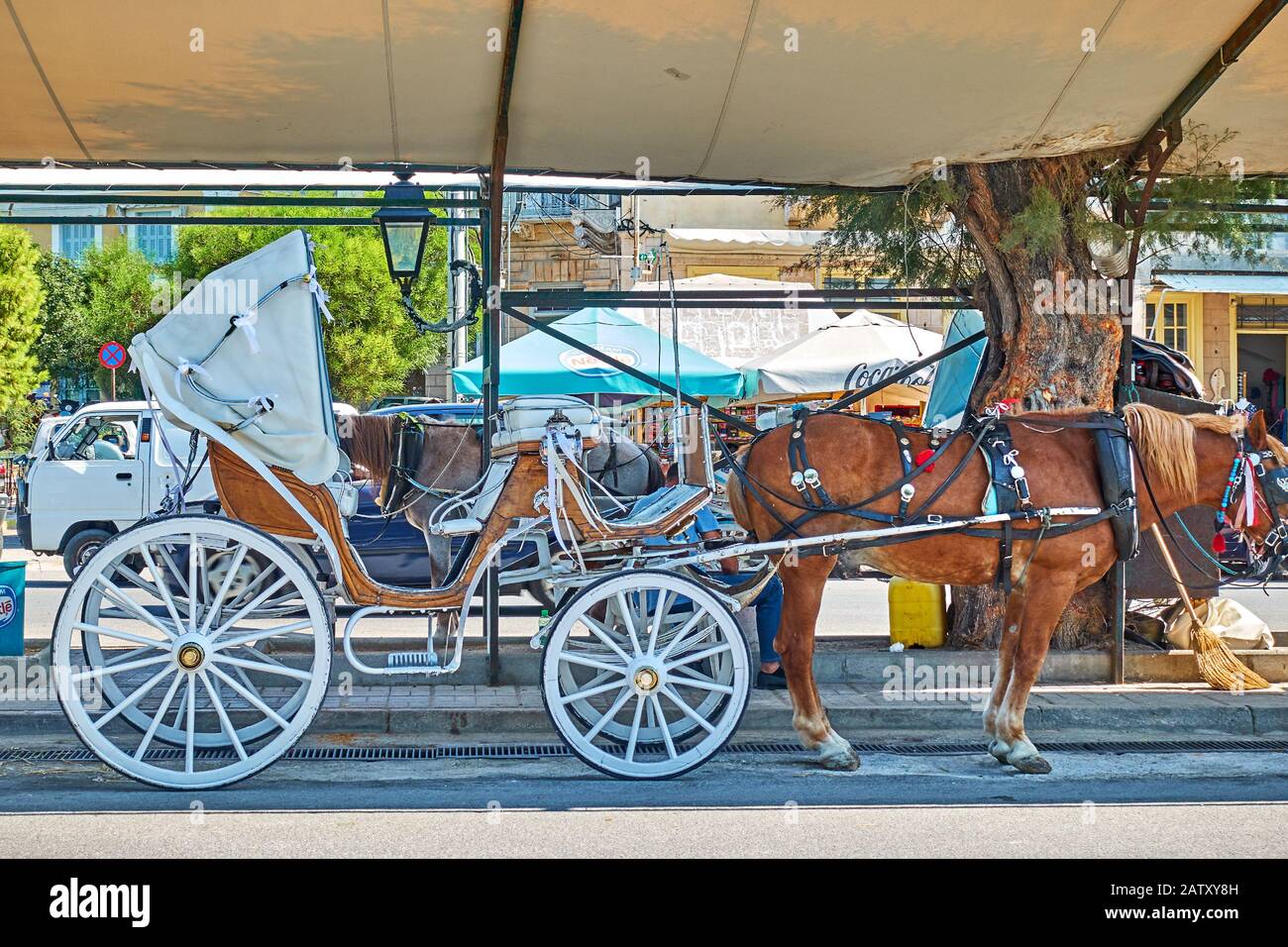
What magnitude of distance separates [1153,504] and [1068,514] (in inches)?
24.4

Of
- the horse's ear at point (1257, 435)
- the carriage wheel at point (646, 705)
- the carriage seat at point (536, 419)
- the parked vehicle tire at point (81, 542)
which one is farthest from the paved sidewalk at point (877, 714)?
the parked vehicle tire at point (81, 542)

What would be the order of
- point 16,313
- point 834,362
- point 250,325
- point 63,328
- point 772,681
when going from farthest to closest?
point 63,328 → point 16,313 → point 834,362 → point 772,681 → point 250,325

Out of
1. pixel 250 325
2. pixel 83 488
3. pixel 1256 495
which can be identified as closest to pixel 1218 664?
pixel 1256 495

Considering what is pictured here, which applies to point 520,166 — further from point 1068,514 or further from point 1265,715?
point 1265,715

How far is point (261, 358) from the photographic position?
6.38 metres

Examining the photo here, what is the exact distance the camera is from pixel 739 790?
20.3 ft

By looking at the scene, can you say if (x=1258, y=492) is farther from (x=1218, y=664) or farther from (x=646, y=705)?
(x=646, y=705)

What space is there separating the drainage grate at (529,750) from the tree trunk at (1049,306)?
1572 mm

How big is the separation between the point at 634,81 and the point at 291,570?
353 cm

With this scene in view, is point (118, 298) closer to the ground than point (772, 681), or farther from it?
farther from it

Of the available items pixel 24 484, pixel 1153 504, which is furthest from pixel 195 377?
pixel 24 484

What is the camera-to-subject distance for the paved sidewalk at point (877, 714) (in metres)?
7.46

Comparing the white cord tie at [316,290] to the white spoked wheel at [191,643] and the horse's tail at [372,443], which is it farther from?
the horse's tail at [372,443]

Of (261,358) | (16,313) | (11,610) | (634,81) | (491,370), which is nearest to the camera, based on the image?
(261,358)
